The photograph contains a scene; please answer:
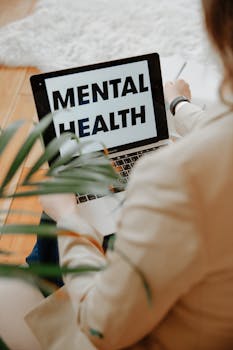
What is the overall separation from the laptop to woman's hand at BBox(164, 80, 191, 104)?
2 cm

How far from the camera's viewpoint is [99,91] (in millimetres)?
1251

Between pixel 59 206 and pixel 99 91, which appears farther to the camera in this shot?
pixel 99 91

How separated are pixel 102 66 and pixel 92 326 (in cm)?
68

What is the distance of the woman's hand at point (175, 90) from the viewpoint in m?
1.29

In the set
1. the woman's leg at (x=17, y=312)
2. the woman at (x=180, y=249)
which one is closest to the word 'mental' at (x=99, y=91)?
the woman's leg at (x=17, y=312)

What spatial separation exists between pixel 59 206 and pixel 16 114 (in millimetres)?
1298

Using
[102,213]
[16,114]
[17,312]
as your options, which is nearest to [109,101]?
[102,213]

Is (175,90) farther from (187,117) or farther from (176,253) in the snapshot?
(176,253)

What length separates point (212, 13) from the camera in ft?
2.11

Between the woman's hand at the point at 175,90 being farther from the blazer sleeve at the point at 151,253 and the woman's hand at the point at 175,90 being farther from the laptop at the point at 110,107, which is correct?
the blazer sleeve at the point at 151,253

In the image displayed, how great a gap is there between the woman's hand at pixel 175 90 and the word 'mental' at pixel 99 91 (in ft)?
0.19

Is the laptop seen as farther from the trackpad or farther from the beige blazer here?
the beige blazer

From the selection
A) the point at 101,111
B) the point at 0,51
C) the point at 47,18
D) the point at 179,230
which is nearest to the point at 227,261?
the point at 179,230

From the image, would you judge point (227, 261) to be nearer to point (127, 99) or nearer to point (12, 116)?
point (127, 99)
